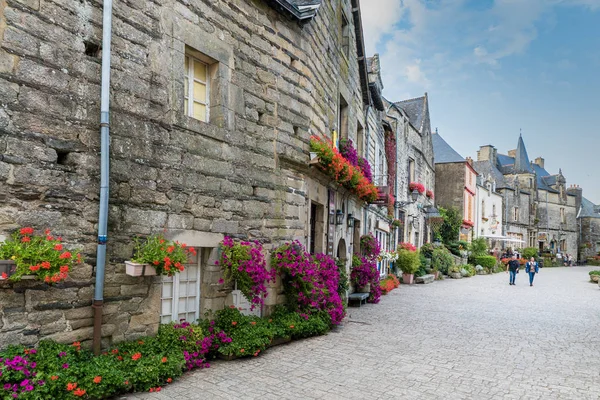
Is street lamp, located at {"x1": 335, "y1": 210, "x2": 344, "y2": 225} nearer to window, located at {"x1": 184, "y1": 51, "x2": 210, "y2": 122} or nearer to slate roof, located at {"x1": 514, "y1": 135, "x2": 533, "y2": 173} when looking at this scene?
window, located at {"x1": 184, "y1": 51, "x2": 210, "y2": 122}

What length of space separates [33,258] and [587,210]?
58897 mm

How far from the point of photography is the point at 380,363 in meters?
5.75

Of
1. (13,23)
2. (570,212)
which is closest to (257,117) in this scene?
(13,23)

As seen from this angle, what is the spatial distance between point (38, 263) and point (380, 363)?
13.7 ft

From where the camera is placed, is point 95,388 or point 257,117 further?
point 257,117

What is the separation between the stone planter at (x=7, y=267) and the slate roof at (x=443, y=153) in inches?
1088

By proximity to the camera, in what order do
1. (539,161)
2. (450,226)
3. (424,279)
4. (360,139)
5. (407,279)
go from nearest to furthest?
(360,139), (407,279), (424,279), (450,226), (539,161)

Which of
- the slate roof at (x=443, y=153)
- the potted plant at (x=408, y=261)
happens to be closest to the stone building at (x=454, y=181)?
the slate roof at (x=443, y=153)

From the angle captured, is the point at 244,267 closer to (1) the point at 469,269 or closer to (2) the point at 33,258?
(2) the point at 33,258

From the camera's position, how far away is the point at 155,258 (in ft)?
15.7

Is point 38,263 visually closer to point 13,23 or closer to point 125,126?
point 125,126

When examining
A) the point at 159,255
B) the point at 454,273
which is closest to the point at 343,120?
the point at 159,255

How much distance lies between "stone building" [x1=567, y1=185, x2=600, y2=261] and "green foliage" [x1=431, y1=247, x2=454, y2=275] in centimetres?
3594

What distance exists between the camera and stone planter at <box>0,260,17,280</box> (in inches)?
→ 146
